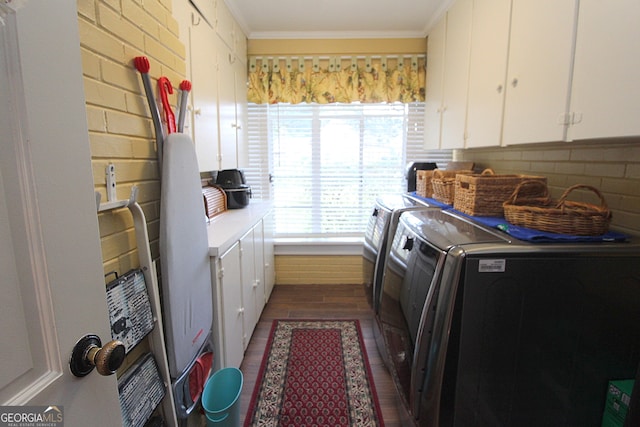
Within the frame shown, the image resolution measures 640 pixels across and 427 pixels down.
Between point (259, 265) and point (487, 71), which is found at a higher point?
point (487, 71)

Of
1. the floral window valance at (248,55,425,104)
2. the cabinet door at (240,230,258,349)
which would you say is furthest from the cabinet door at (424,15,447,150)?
the cabinet door at (240,230,258,349)

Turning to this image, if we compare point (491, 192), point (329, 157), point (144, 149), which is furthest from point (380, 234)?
point (329, 157)

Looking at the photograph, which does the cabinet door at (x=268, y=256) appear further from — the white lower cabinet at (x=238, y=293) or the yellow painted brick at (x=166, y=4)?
the yellow painted brick at (x=166, y=4)

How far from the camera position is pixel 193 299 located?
132 cm

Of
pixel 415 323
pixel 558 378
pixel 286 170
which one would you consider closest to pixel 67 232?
pixel 415 323

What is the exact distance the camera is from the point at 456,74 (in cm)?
226

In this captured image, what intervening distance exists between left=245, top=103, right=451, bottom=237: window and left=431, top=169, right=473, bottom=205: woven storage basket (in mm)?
1072

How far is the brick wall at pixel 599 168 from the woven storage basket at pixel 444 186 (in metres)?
0.37

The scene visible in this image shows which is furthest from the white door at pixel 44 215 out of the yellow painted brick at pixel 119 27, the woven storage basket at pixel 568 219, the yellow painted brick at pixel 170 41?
the woven storage basket at pixel 568 219

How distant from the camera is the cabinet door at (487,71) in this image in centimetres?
165

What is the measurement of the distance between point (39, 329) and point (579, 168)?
201 centimetres

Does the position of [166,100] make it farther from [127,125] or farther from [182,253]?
[182,253]

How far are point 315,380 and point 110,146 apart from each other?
165 centimetres

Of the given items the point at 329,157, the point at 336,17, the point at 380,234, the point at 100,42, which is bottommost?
the point at 380,234
